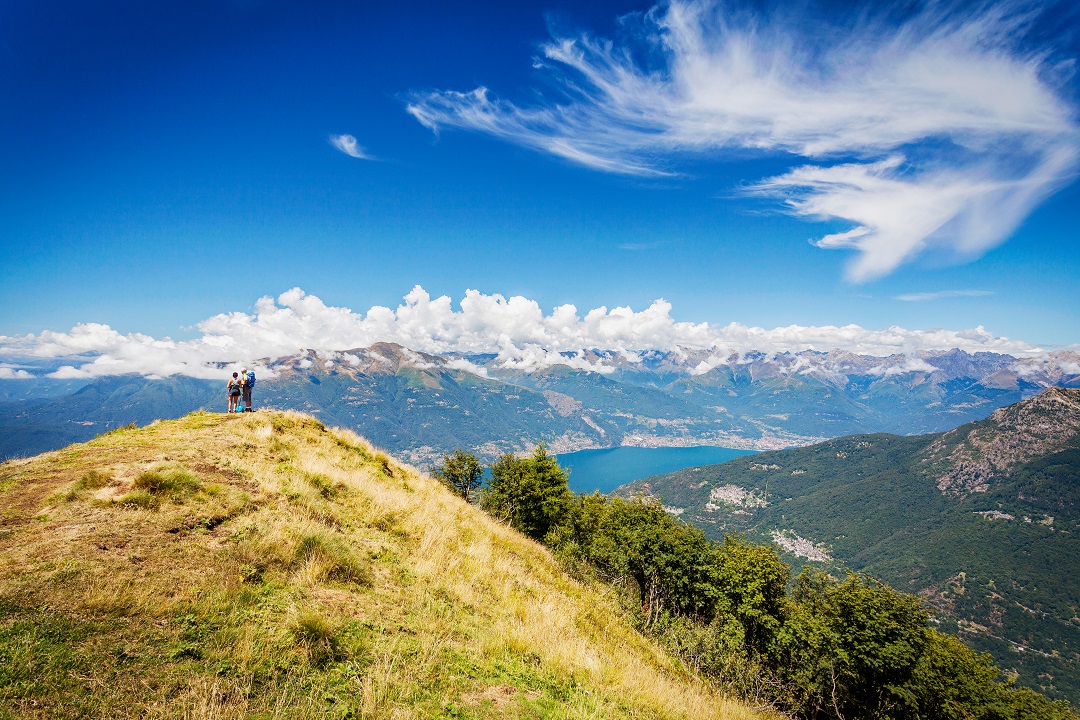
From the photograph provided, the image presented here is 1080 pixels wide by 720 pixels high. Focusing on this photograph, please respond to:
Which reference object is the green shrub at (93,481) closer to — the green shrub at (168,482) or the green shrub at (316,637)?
the green shrub at (168,482)

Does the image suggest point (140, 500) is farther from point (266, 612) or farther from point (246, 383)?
point (246, 383)

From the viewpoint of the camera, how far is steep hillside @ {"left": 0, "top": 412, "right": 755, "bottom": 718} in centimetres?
453

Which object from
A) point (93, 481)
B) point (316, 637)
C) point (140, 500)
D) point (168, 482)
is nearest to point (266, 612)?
point (316, 637)

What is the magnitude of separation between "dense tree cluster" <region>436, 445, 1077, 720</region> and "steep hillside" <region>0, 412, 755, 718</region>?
40.1 ft

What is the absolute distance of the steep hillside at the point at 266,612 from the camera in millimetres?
4527

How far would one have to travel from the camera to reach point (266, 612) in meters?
6.16

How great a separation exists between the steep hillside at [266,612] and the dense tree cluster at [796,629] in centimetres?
1223

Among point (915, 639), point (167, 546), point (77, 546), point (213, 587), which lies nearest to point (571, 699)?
point (213, 587)

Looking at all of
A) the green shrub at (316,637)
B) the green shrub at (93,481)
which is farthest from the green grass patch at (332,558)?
the green shrub at (93,481)

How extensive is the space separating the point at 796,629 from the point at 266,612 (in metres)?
37.8

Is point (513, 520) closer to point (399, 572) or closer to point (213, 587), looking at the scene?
point (399, 572)

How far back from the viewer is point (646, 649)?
1180 cm

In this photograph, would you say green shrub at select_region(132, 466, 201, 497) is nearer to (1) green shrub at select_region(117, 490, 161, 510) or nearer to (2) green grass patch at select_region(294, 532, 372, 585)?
(1) green shrub at select_region(117, 490, 161, 510)

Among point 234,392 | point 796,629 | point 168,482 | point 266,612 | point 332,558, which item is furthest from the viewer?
point 796,629
